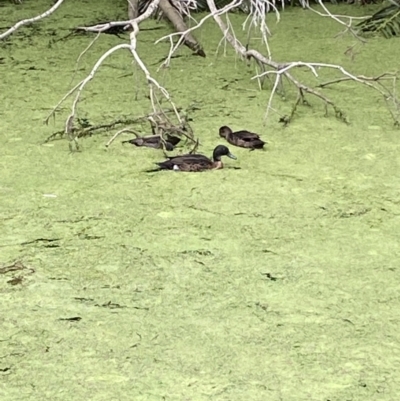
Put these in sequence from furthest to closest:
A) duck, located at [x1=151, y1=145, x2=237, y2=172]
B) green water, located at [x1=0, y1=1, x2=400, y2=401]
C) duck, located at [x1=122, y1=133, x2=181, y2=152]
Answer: duck, located at [x1=122, y1=133, x2=181, y2=152] < duck, located at [x1=151, y1=145, x2=237, y2=172] < green water, located at [x1=0, y1=1, x2=400, y2=401]

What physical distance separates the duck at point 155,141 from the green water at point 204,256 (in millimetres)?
60

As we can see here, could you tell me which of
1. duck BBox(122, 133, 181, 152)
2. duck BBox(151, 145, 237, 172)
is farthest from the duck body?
duck BBox(151, 145, 237, 172)

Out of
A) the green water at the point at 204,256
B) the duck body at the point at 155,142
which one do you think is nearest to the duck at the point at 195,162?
the green water at the point at 204,256

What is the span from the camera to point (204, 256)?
2.19m

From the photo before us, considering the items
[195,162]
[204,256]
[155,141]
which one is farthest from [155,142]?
[204,256]

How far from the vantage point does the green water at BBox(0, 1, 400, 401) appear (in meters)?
1.73

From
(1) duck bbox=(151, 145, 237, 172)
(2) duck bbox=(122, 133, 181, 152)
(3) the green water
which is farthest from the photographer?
(2) duck bbox=(122, 133, 181, 152)

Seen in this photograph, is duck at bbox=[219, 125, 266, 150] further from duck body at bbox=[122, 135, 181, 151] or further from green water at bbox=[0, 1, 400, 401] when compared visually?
duck body at bbox=[122, 135, 181, 151]

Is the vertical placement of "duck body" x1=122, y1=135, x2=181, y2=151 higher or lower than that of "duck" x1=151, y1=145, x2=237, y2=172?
lower

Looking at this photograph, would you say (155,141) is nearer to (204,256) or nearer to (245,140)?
(245,140)

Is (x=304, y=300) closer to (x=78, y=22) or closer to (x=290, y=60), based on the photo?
(x=290, y=60)

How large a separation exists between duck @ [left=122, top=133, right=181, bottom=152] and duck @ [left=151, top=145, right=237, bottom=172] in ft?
0.46

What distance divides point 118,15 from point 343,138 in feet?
6.44

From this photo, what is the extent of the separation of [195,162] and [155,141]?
0.81 feet
